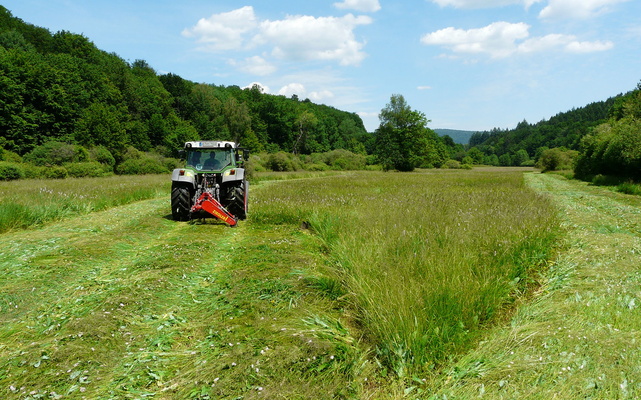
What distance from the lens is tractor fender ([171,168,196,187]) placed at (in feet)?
33.5

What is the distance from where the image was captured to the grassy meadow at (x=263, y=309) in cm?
289

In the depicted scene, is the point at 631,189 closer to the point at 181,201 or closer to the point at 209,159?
the point at 209,159

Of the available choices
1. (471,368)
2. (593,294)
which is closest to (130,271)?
(471,368)

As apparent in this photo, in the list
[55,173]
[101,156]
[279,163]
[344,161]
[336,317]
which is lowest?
[336,317]

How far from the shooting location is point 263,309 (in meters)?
4.12

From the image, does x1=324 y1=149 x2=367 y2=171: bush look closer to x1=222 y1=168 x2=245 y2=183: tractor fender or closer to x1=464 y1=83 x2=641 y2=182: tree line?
x1=464 y1=83 x2=641 y2=182: tree line

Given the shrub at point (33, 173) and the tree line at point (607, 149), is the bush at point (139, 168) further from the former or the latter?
the tree line at point (607, 149)

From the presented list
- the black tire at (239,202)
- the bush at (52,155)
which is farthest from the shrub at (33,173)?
the black tire at (239,202)

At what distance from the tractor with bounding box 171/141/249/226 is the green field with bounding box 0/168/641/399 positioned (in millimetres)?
2960

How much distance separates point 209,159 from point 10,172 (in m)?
20.6

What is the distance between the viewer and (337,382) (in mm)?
2820

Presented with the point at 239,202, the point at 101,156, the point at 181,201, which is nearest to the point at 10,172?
the point at 101,156

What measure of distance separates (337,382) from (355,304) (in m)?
1.26

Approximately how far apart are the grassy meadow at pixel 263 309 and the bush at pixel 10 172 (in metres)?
21.5
